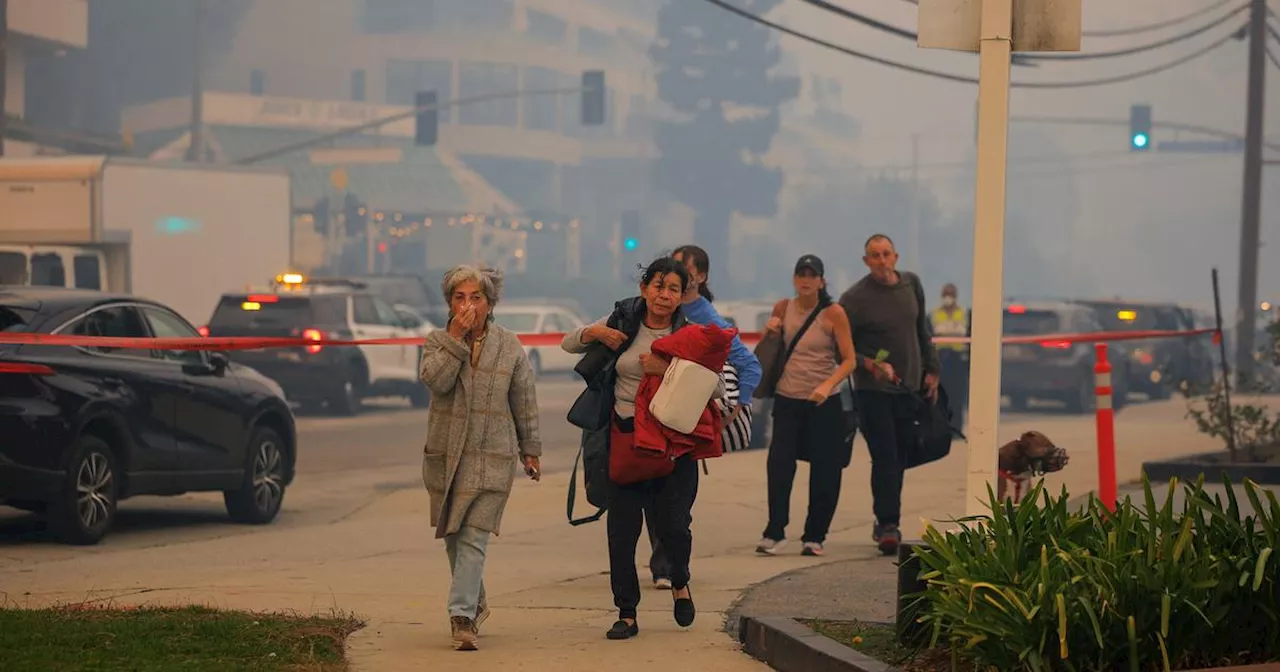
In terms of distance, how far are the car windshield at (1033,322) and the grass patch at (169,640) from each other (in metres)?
23.1

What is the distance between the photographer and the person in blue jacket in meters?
9.97

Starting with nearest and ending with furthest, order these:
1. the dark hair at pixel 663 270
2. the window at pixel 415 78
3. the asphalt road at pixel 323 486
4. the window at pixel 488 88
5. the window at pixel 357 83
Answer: the dark hair at pixel 663 270 → the asphalt road at pixel 323 486 → the window at pixel 357 83 → the window at pixel 415 78 → the window at pixel 488 88

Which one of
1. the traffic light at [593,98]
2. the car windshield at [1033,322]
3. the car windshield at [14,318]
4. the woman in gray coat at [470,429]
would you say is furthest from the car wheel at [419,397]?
the woman in gray coat at [470,429]

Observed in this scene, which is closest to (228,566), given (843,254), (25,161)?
(25,161)

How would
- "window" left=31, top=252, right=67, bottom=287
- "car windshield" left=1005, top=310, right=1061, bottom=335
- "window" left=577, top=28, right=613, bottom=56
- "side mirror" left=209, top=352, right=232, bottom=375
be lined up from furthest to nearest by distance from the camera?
"window" left=577, top=28, right=613, bottom=56, "car windshield" left=1005, top=310, right=1061, bottom=335, "window" left=31, top=252, right=67, bottom=287, "side mirror" left=209, top=352, right=232, bottom=375

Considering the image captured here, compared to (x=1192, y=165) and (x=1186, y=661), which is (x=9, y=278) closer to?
(x=1186, y=661)

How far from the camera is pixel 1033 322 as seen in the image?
3088 centimetres

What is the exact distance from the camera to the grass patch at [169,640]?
24.1ft

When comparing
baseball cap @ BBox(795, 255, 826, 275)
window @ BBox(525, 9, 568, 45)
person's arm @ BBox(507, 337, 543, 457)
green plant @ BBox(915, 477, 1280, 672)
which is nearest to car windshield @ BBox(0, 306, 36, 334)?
baseball cap @ BBox(795, 255, 826, 275)

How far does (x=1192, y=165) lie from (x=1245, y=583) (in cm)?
14708

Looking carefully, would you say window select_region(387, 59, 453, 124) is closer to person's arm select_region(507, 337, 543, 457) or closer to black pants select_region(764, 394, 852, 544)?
black pants select_region(764, 394, 852, 544)

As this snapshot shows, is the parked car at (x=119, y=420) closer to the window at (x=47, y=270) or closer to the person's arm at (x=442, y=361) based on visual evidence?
the person's arm at (x=442, y=361)

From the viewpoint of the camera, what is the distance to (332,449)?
895 inches

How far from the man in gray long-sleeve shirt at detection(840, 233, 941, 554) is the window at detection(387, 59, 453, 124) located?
5005 inches
